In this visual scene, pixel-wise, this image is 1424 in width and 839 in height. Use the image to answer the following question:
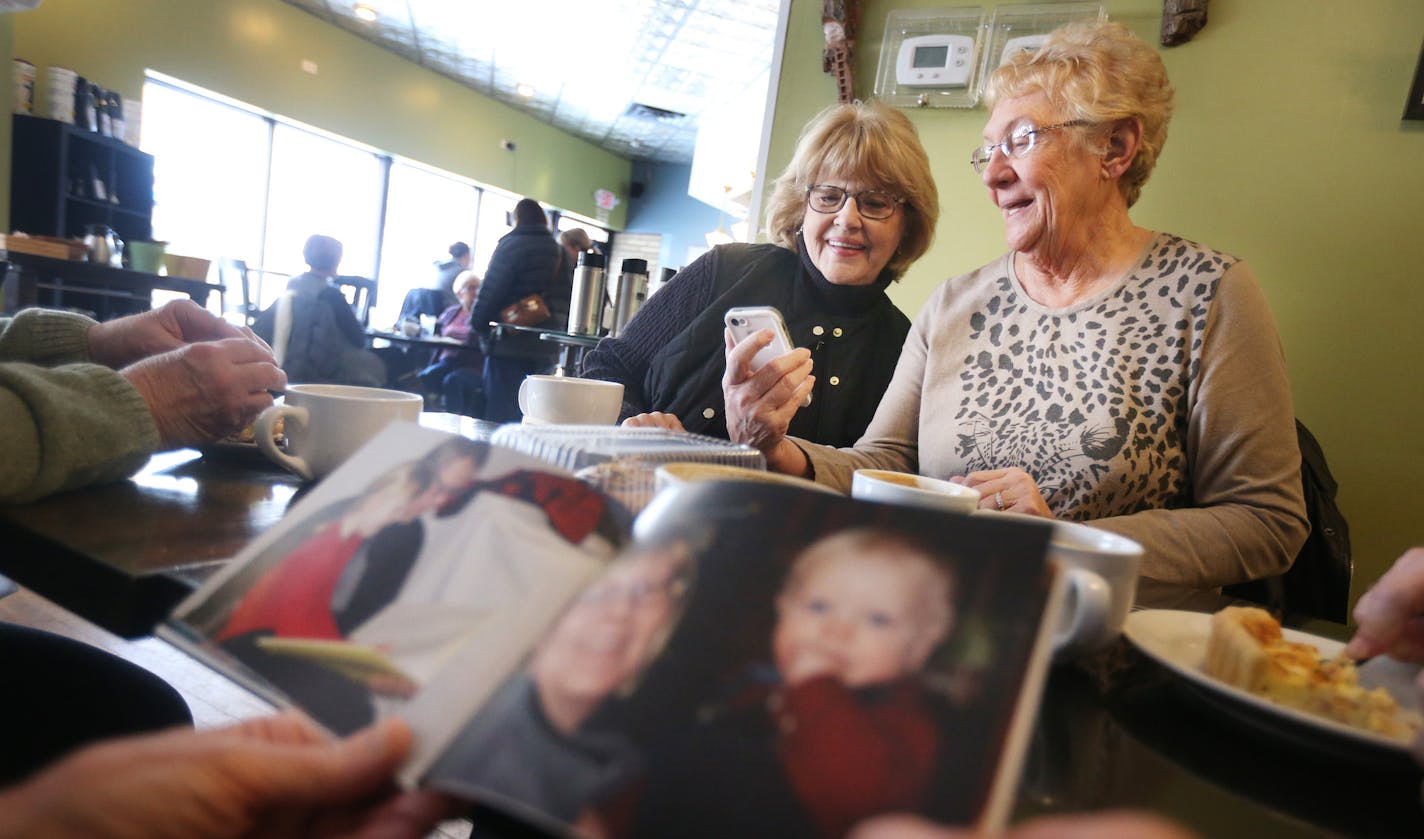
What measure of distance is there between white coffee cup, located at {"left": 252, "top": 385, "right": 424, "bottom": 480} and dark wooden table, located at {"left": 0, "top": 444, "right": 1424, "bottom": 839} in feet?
0.28

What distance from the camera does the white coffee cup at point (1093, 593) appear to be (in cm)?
38

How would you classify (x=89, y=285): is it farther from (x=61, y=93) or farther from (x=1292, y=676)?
(x=1292, y=676)

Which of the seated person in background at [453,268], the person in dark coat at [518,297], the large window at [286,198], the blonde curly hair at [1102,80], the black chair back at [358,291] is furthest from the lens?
the seated person in background at [453,268]

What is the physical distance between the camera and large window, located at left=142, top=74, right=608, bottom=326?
5551mm

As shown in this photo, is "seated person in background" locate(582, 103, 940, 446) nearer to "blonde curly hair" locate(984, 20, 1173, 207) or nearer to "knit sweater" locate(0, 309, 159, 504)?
"blonde curly hair" locate(984, 20, 1173, 207)

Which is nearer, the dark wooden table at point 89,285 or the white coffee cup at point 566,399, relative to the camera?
the white coffee cup at point 566,399

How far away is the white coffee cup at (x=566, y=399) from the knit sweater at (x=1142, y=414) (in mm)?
327

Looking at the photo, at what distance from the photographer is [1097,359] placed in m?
1.10

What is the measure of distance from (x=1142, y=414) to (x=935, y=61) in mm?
1209

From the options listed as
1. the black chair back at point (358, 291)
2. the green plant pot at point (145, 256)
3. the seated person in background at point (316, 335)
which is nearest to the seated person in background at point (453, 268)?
the black chair back at point (358, 291)

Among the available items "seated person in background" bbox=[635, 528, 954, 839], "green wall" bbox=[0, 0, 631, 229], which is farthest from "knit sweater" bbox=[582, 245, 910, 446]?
"green wall" bbox=[0, 0, 631, 229]

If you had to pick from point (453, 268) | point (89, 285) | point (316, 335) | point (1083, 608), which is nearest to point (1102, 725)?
point (1083, 608)

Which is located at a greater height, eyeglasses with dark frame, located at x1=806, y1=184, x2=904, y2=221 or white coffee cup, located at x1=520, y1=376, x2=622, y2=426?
eyeglasses with dark frame, located at x1=806, y1=184, x2=904, y2=221

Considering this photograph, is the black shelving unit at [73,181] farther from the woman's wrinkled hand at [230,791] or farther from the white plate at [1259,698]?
the white plate at [1259,698]
